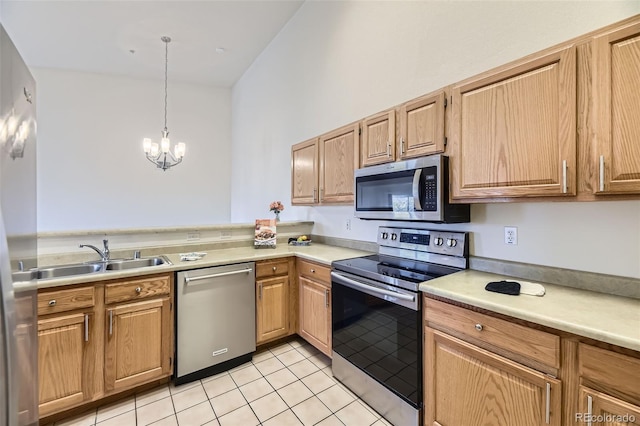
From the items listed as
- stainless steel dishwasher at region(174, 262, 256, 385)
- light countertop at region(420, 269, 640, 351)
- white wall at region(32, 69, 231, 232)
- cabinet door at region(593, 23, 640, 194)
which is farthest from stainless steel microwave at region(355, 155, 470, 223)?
white wall at region(32, 69, 231, 232)

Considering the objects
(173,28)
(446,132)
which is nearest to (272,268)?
(446,132)

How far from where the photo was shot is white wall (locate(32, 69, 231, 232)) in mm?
4496

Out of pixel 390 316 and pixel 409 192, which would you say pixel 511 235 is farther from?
pixel 390 316

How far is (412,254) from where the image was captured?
2213 mm

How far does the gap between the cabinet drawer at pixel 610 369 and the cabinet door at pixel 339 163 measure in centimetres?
173

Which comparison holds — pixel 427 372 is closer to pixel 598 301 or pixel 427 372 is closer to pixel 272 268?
pixel 598 301

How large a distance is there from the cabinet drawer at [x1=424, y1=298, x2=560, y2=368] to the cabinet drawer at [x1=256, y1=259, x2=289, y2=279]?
4.68ft

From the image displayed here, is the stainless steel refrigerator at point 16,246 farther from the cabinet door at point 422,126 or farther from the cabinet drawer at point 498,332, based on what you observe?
the cabinet door at point 422,126

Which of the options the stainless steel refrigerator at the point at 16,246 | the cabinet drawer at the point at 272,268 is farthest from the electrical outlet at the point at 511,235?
the stainless steel refrigerator at the point at 16,246

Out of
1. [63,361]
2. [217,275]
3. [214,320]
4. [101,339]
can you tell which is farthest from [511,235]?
[63,361]

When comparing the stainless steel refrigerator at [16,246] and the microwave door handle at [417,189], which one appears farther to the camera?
the microwave door handle at [417,189]

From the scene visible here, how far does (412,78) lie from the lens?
2289 millimetres

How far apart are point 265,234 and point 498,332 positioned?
86.9 inches

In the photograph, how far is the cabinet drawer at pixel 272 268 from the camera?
2510 mm
